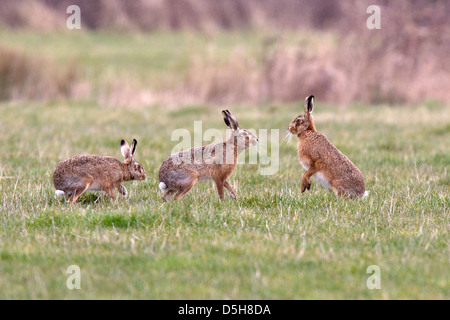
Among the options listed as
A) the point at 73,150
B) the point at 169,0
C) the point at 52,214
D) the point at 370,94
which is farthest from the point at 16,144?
the point at 169,0

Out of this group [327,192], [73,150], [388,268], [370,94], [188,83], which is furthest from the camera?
[188,83]

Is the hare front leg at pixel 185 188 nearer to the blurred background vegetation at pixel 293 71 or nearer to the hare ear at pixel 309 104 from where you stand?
the hare ear at pixel 309 104

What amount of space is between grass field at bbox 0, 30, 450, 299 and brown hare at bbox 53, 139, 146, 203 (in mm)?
230

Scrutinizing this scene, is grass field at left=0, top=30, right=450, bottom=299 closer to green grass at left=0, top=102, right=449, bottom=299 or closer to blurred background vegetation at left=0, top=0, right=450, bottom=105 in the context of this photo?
green grass at left=0, top=102, right=449, bottom=299

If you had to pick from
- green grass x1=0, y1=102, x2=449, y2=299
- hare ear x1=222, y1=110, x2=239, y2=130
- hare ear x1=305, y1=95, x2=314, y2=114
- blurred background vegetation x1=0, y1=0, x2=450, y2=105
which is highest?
blurred background vegetation x1=0, y1=0, x2=450, y2=105

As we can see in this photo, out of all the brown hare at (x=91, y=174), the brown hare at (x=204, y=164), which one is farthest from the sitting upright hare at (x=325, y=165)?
the brown hare at (x=91, y=174)

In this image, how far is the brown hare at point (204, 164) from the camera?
8016mm

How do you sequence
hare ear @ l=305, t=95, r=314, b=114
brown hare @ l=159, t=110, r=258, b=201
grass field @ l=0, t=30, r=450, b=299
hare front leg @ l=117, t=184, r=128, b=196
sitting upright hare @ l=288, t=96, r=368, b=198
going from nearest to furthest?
grass field @ l=0, t=30, r=450, b=299
brown hare @ l=159, t=110, r=258, b=201
sitting upright hare @ l=288, t=96, r=368, b=198
hare front leg @ l=117, t=184, r=128, b=196
hare ear @ l=305, t=95, r=314, b=114

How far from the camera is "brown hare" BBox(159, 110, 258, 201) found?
26.3 feet

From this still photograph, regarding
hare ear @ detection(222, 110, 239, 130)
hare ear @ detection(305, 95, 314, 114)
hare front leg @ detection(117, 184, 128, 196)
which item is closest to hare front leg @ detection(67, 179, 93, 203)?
hare front leg @ detection(117, 184, 128, 196)

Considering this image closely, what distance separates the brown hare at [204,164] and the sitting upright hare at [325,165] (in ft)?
2.41

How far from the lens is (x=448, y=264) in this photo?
6.01 metres
